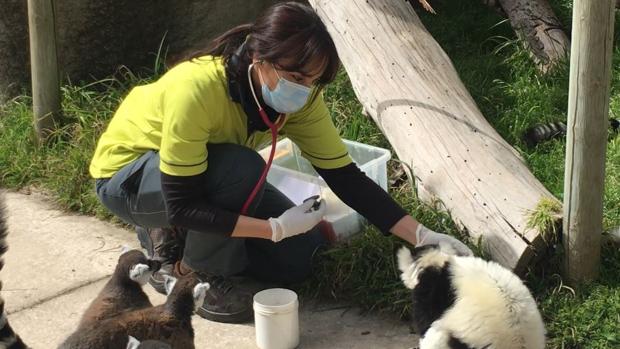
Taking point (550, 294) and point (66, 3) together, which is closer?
point (550, 294)

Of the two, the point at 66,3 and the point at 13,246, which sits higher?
the point at 66,3

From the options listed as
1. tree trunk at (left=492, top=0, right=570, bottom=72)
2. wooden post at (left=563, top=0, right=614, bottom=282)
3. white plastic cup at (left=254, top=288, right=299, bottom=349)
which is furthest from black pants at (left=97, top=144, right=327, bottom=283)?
tree trunk at (left=492, top=0, right=570, bottom=72)

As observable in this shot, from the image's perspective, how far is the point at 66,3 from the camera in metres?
5.70

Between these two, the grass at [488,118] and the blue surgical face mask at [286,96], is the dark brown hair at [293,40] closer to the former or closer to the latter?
the blue surgical face mask at [286,96]

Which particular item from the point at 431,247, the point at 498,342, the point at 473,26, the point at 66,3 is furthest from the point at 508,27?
the point at 498,342

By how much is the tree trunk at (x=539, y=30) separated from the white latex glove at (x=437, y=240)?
235 cm

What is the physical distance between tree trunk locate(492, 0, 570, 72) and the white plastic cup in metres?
2.77

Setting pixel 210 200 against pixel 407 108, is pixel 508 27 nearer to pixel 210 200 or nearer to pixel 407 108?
pixel 407 108

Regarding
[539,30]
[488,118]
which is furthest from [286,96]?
[539,30]

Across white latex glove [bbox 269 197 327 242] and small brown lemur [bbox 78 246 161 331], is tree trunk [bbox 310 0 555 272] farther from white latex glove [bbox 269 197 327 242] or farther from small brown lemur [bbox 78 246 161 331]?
small brown lemur [bbox 78 246 161 331]

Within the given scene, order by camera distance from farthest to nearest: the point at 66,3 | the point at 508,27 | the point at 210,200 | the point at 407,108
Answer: the point at 508,27 → the point at 66,3 → the point at 407,108 → the point at 210,200

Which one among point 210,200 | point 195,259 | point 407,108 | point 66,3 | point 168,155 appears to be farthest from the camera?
point 66,3

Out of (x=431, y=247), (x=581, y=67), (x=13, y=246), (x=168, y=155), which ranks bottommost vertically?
(x=13, y=246)

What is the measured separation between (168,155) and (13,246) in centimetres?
171
